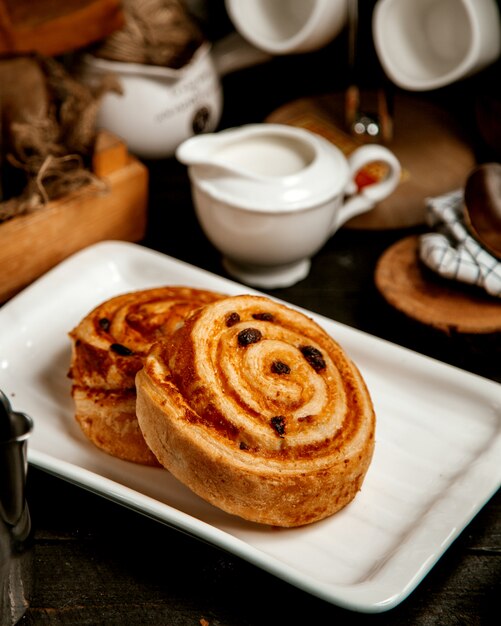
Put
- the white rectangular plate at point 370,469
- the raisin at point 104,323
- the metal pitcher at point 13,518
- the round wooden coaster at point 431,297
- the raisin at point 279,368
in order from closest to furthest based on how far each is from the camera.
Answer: the metal pitcher at point 13,518
the white rectangular plate at point 370,469
the raisin at point 279,368
the raisin at point 104,323
the round wooden coaster at point 431,297

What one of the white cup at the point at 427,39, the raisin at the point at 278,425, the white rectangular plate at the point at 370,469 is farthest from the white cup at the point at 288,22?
the raisin at the point at 278,425

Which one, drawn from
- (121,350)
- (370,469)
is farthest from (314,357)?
(121,350)

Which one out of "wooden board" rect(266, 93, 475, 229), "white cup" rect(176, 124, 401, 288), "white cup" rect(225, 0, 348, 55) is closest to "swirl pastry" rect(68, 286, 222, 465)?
"white cup" rect(176, 124, 401, 288)

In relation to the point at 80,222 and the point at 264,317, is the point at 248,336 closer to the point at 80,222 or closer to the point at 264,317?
the point at 264,317

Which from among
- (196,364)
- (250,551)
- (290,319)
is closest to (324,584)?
(250,551)

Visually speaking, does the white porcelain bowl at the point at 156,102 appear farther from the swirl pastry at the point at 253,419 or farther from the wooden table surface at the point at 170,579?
the wooden table surface at the point at 170,579

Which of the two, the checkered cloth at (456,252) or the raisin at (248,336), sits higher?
the raisin at (248,336)

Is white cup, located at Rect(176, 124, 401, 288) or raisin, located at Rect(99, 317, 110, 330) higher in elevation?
white cup, located at Rect(176, 124, 401, 288)

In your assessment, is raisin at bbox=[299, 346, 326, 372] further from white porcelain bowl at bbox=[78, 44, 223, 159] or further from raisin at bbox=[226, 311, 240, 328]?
white porcelain bowl at bbox=[78, 44, 223, 159]
